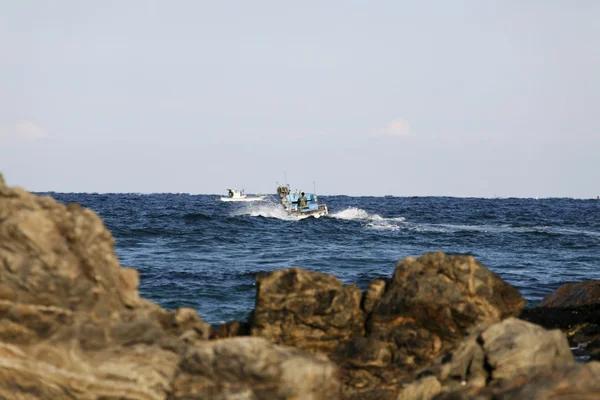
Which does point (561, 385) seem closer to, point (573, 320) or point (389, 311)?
point (389, 311)

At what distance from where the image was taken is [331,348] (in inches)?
433

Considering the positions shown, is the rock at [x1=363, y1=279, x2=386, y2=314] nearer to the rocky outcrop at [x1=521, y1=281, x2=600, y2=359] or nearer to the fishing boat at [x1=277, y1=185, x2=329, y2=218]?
the rocky outcrop at [x1=521, y1=281, x2=600, y2=359]

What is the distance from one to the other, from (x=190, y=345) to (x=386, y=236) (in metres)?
41.9

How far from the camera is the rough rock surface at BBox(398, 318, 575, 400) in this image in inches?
332

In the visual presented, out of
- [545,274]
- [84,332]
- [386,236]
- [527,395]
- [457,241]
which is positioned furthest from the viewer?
[386,236]

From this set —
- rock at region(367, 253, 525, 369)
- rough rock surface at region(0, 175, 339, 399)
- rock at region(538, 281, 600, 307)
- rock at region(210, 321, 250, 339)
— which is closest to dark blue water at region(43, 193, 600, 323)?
rock at region(538, 281, 600, 307)

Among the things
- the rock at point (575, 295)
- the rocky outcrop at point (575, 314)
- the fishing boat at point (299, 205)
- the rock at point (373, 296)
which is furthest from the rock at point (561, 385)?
the fishing boat at point (299, 205)

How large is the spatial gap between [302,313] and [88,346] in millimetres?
3874

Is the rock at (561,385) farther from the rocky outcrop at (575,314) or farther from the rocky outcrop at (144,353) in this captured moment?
the rocky outcrop at (575,314)

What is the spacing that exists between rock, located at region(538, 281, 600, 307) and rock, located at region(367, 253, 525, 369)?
22.4ft

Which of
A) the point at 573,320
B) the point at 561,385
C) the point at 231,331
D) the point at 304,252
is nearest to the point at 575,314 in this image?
the point at 573,320

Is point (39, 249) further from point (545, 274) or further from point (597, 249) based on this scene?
point (597, 249)

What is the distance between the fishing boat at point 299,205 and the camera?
2682 inches

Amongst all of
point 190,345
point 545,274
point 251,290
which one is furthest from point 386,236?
point 190,345
